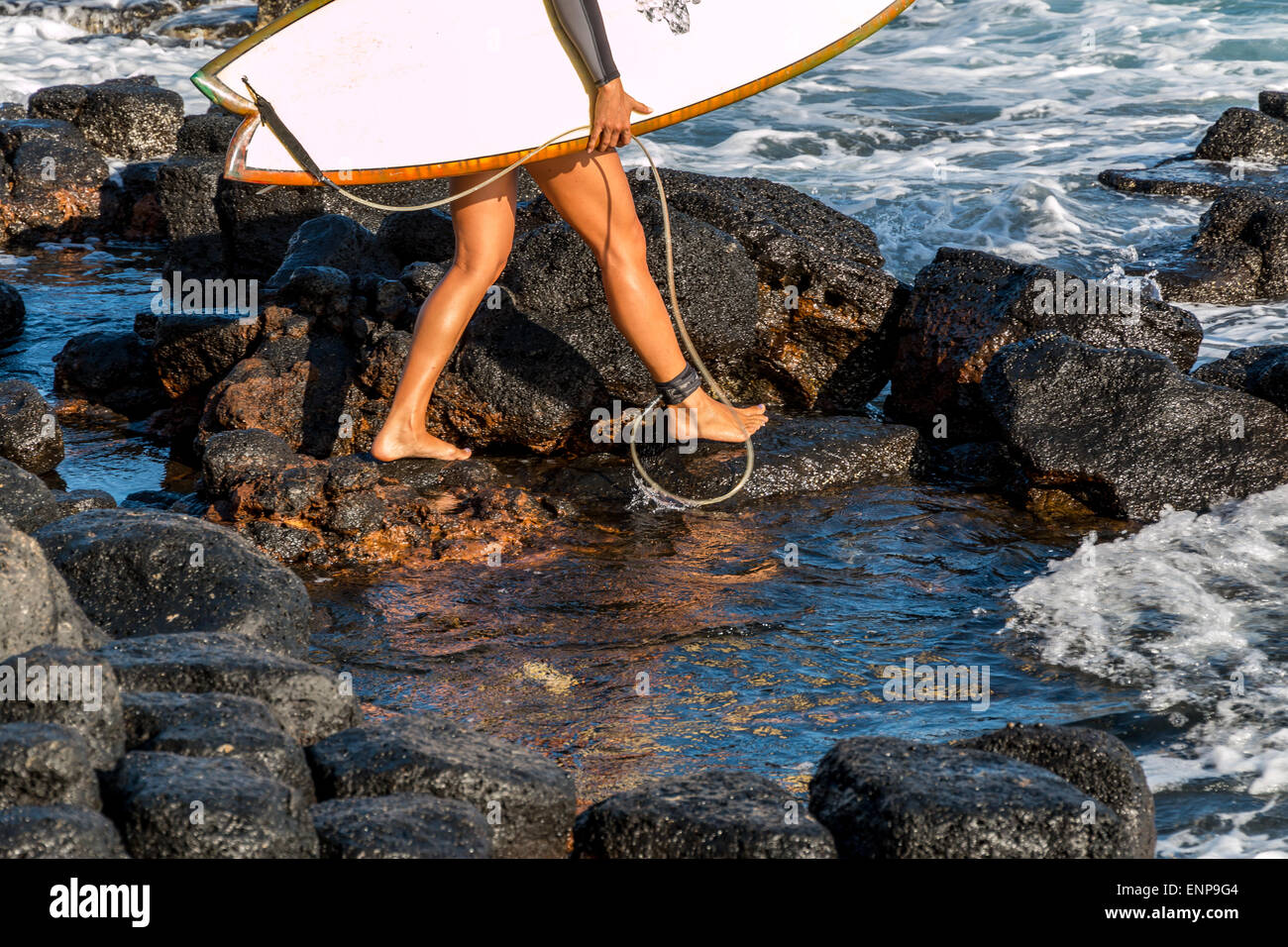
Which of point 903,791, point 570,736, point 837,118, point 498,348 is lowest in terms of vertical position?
point 570,736

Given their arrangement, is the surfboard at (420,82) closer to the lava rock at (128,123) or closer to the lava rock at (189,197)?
the lava rock at (189,197)

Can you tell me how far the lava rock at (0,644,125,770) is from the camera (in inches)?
100

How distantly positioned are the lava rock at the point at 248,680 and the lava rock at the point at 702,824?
2.17ft

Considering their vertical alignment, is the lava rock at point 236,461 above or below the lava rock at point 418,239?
below

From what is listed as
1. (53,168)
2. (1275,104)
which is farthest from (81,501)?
(1275,104)

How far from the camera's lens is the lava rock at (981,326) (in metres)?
5.79

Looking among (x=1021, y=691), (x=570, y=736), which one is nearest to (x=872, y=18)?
(x=1021, y=691)

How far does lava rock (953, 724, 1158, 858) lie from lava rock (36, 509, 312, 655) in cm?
198

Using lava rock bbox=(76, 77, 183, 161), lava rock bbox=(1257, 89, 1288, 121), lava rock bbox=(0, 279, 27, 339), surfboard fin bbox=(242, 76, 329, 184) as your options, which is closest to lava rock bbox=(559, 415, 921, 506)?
surfboard fin bbox=(242, 76, 329, 184)

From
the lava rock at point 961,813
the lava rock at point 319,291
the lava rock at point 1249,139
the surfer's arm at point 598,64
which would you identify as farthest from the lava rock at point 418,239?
the lava rock at point 1249,139

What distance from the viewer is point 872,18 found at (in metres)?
4.77
